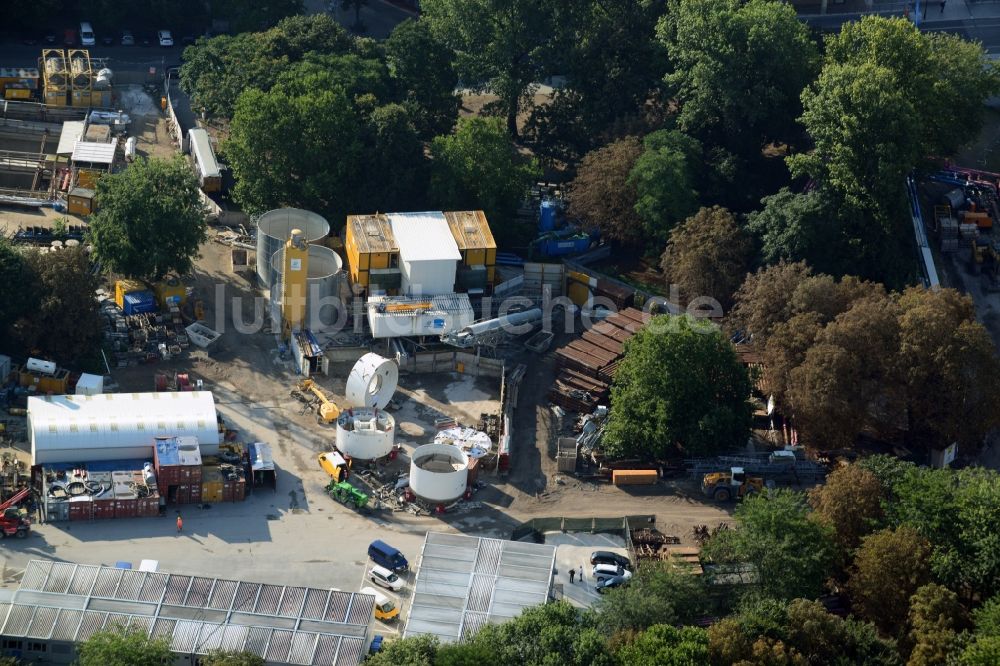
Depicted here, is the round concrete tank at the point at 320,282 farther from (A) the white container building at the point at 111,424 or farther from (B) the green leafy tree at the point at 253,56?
(B) the green leafy tree at the point at 253,56

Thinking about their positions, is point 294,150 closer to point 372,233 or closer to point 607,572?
point 372,233

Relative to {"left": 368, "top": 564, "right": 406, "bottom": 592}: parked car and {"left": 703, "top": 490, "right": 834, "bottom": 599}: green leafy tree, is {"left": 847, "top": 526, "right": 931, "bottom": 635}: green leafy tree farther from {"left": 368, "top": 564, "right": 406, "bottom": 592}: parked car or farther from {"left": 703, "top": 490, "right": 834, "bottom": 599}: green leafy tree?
{"left": 368, "top": 564, "right": 406, "bottom": 592}: parked car

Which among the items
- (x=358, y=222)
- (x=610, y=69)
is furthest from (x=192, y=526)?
(x=610, y=69)

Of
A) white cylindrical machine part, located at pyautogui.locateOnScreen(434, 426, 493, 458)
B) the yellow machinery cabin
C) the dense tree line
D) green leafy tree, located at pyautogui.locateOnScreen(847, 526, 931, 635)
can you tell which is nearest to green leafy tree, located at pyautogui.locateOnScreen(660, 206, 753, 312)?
the yellow machinery cabin

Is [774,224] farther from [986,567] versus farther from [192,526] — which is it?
[192,526]

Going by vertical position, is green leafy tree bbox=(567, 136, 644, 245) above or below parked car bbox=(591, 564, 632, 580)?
above

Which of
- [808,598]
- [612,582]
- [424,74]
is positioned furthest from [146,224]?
[808,598]
